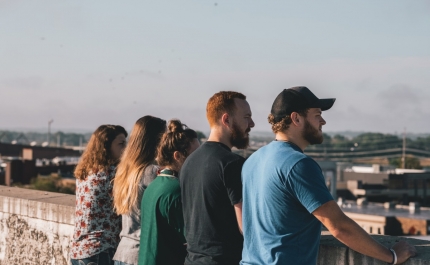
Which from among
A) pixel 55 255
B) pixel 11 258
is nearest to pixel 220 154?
pixel 55 255

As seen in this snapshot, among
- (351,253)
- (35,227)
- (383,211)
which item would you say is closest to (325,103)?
(351,253)

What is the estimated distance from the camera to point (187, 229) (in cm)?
416

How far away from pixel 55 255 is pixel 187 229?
329cm

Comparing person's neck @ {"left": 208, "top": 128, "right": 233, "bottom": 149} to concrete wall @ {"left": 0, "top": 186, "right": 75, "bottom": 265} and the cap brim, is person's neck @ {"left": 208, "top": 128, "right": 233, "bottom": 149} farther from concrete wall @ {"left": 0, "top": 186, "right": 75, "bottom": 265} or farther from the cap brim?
concrete wall @ {"left": 0, "top": 186, "right": 75, "bottom": 265}

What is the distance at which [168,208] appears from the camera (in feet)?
14.5

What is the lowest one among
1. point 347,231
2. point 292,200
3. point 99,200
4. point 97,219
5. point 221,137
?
point 97,219

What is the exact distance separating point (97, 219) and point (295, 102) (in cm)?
212

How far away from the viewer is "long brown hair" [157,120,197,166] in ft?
14.7

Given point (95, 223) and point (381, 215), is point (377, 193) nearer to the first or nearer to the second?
→ point (381, 215)

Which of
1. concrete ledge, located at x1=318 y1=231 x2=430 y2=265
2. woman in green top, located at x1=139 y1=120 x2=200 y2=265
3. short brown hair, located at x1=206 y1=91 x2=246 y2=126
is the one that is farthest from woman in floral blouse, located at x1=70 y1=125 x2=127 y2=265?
concrete ledge, located at x1=318 y1=231 x2=430 y2=265

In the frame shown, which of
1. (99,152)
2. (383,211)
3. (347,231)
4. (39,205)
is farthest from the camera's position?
(383,211)

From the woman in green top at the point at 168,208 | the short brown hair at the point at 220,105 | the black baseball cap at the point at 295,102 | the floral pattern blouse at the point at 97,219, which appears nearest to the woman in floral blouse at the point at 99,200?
the floral pattern blouse at the point at 97,219

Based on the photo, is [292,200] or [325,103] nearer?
[292,200]

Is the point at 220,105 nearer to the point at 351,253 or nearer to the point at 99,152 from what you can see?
the point at 351,253
